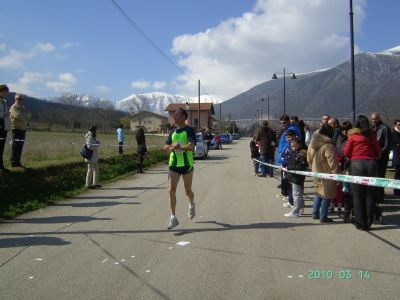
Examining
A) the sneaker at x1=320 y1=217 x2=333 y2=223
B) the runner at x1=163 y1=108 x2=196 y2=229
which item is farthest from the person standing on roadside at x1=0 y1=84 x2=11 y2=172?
the sneaker at x1=320 y1=217 x2=333 y2=223

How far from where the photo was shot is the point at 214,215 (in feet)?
26.7

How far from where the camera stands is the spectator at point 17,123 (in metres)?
11.3

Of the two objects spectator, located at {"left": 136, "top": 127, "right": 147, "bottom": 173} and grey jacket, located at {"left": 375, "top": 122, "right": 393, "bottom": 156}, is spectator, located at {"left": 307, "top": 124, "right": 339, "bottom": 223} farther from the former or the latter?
spectator, located at {"left": 136, "top": 127, "right": 147, "bottom": 173}

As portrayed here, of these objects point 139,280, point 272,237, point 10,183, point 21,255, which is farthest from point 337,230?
point 10,183

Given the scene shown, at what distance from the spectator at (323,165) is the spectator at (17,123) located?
781cm

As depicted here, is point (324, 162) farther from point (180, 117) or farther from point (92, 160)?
point (92, 160)

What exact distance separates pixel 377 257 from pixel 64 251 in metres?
4.15

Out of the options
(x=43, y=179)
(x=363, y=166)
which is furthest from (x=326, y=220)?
(x=43, y=179)

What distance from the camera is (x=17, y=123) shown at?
1139 cm

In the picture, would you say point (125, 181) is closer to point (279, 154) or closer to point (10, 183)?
point (10, 183)

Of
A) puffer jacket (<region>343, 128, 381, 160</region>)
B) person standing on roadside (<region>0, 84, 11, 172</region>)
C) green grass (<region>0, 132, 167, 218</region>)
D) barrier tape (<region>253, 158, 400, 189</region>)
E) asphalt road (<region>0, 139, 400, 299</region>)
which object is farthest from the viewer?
person standing on roadside (<region>0, 84, 11, 172</region>)

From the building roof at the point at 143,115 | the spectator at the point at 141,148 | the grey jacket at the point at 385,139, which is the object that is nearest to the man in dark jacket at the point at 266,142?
the spectator at the point at 141,148

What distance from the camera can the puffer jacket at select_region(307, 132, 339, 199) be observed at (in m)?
7.38
